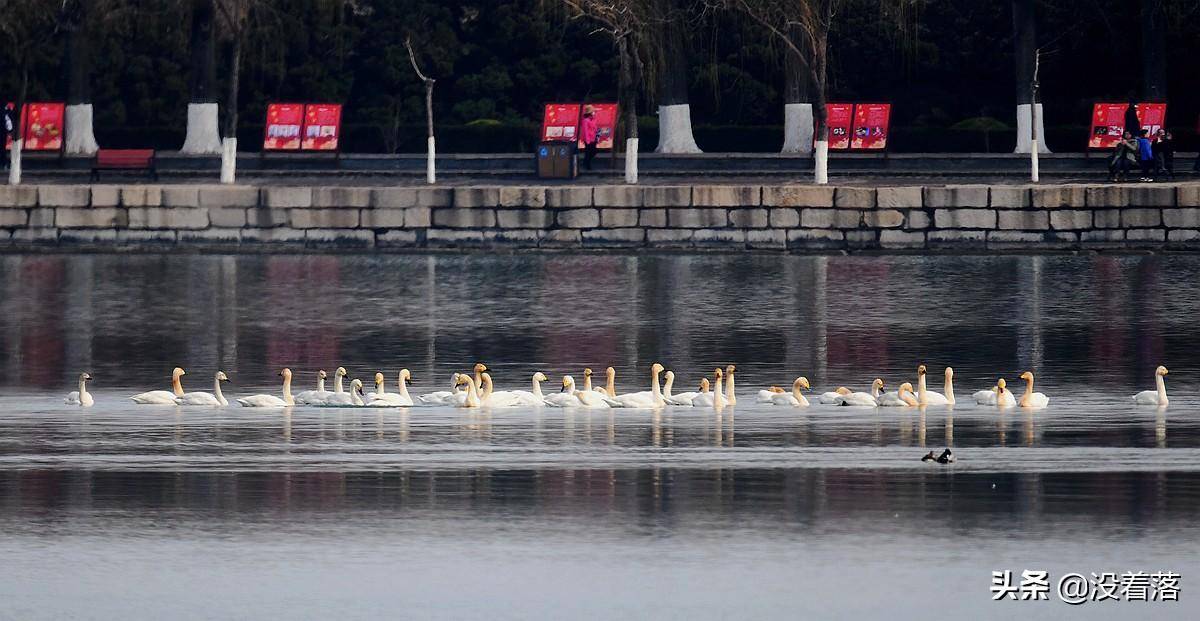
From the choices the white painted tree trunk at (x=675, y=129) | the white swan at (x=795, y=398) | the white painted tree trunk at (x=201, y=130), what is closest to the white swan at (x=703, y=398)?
the white swan at (x=795, y=398)

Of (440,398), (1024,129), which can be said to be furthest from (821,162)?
(440,398)

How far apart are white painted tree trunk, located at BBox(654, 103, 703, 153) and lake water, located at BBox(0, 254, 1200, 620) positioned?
16.3 m

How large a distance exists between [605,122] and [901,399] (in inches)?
924

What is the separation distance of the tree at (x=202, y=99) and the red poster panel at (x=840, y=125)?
1226cm

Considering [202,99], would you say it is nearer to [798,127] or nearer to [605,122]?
[605,122]

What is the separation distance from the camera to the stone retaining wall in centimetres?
3152

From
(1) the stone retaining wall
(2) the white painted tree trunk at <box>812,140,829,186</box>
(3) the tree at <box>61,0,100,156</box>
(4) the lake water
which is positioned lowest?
(4) the lake water

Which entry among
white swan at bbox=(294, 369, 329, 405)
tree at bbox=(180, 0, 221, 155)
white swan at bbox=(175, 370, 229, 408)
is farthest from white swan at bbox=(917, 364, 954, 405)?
tree at bbox=(180, 0, 221, 155)

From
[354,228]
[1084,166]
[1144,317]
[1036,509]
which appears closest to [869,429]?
[1036,509]

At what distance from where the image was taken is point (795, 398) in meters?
16.7

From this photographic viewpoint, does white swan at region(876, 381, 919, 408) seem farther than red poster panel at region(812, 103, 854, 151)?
No

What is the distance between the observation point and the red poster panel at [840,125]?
1511 inches

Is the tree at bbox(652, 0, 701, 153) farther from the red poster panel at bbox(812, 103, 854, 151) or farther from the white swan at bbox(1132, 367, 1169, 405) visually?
the white swan at bbox(1132, 367, 1169, 405)

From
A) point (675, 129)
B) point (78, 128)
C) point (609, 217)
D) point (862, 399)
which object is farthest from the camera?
point (78, 128)
